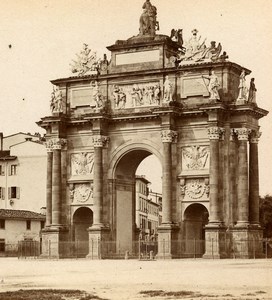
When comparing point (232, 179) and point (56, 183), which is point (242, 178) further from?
point (56, 183)

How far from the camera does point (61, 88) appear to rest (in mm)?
57938

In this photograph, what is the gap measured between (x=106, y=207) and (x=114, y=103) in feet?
21.5

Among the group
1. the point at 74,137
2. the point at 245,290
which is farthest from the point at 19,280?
the point at 74,137

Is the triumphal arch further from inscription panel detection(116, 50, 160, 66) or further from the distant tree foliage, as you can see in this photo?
the distant tree foliage

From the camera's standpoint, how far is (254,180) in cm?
5334

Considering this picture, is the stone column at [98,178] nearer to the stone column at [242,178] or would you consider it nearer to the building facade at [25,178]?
the stone column at [242,178]

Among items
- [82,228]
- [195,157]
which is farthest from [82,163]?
[195,157]

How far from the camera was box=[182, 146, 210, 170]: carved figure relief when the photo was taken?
173 feet

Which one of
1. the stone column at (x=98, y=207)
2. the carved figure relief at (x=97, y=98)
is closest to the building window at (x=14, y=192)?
the stone column at (x=98, y=207)

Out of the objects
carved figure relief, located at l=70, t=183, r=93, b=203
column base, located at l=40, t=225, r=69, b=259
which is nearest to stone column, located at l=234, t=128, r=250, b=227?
carved figure relief, located at l=70, t=183, r=93, b=203

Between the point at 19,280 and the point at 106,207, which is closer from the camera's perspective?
the point at 19,280

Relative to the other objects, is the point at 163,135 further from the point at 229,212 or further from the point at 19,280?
the point at 19,280

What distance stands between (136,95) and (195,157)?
18.0 ft

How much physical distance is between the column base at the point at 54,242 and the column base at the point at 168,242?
7.11 meters
